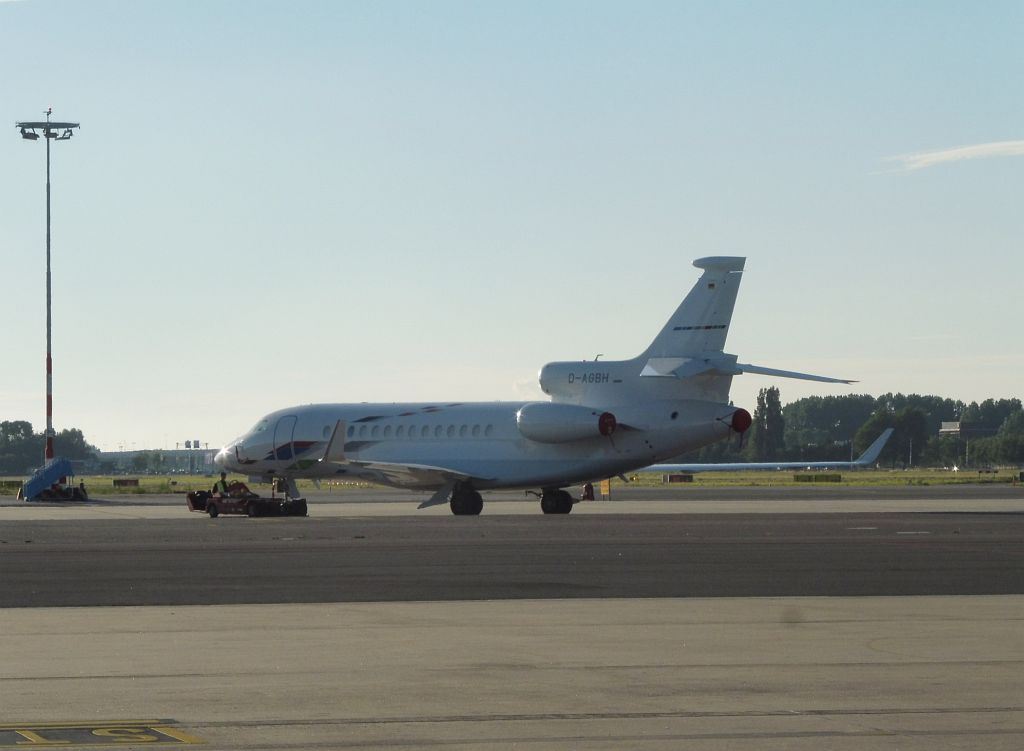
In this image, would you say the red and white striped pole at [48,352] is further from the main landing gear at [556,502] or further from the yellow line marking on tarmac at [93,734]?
the yellow line marking on tarmac at [93,734]

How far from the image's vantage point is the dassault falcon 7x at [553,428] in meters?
50.9

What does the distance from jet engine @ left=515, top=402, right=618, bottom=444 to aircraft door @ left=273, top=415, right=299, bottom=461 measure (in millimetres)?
10601

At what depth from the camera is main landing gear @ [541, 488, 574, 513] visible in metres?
54.1

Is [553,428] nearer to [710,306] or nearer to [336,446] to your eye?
[710,306]

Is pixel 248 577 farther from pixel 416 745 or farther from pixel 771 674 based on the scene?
pixel 416 745

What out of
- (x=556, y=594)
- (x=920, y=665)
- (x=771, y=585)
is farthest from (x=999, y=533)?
(x=920, y=665)

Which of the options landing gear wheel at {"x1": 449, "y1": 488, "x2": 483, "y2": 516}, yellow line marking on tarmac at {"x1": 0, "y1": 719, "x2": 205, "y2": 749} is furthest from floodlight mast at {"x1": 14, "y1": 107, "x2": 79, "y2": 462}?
yellow line marking on tarmac at {"x1": 0, "y1": 719, "x2": 205, "y2": 749}

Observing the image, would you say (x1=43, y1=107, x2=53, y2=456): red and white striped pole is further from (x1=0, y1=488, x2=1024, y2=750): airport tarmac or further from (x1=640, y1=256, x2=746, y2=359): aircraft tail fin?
(x1=0, y1=488, x2=1024, y2=750): airport tarmac

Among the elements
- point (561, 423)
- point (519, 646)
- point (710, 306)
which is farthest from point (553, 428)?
point (519, 646)

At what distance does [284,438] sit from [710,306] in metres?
17.9

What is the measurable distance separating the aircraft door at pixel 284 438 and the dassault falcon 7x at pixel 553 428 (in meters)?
0.05

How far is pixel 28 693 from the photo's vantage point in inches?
482

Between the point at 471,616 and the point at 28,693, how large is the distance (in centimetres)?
634

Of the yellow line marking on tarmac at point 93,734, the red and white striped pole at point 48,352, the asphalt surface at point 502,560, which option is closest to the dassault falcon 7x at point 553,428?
the asphalt surface at point 502,560
